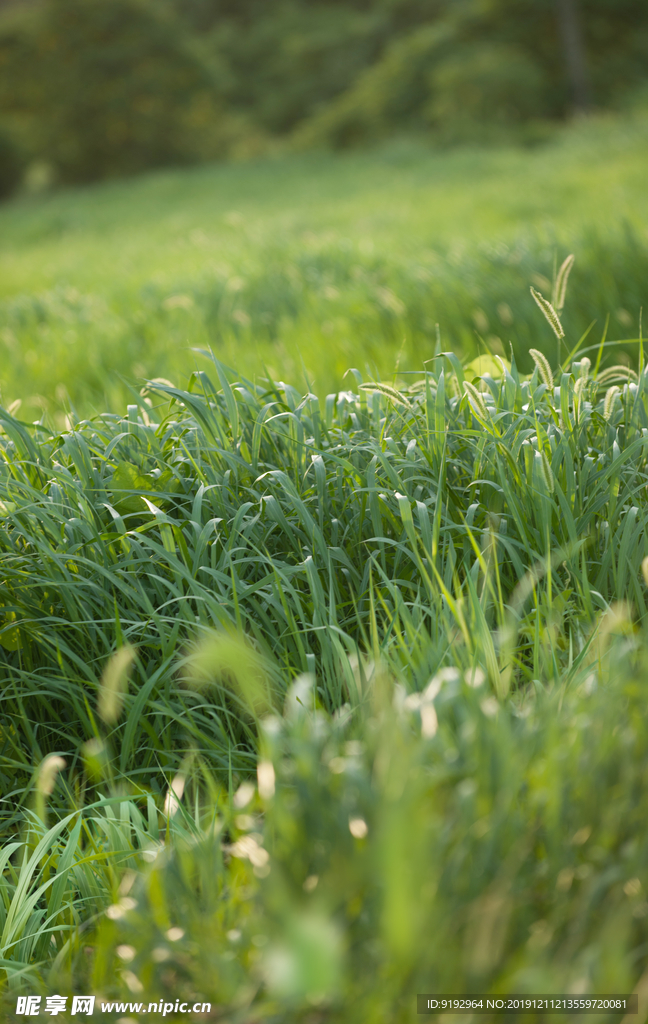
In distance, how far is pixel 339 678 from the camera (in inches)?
59.7

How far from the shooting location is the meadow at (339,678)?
0.83m

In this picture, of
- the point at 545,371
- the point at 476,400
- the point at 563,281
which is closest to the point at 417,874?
the point at 476,400

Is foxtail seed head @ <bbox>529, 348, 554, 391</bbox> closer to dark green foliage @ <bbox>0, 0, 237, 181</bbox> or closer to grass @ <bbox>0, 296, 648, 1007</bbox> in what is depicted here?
grass @ <bbox>0, 296, 648, 1007</bbox>

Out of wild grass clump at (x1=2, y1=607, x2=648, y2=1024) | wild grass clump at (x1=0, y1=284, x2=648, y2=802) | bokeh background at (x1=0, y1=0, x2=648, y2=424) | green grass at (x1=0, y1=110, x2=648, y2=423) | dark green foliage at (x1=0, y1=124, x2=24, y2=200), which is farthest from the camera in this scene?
dark green foliage at (x1=0, y1=124, x2=24, y2=200)

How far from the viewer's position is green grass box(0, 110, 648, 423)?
3.66 m

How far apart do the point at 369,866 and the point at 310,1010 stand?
213mm

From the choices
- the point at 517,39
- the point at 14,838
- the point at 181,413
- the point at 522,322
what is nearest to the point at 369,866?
the point at 14,838

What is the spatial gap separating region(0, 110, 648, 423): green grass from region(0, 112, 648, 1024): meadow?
5cm

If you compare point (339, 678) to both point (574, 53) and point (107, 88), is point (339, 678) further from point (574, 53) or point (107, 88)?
point (107, 88)

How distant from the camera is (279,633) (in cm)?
173

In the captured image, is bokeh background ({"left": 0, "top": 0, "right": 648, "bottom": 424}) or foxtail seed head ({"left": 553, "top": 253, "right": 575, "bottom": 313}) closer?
foxtail seed head ({"left": 553, "top": 253, "right": 575, "bottom": 313})

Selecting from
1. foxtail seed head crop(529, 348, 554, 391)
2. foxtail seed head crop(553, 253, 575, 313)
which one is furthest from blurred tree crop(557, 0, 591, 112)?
foxtail seed head crop(529, 348, 554, 391)

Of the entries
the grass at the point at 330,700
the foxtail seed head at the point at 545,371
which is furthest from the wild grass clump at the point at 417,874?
the foxtail seed head at the point at 545,371

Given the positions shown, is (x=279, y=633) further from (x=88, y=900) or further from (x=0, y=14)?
(x=0, y=14)
